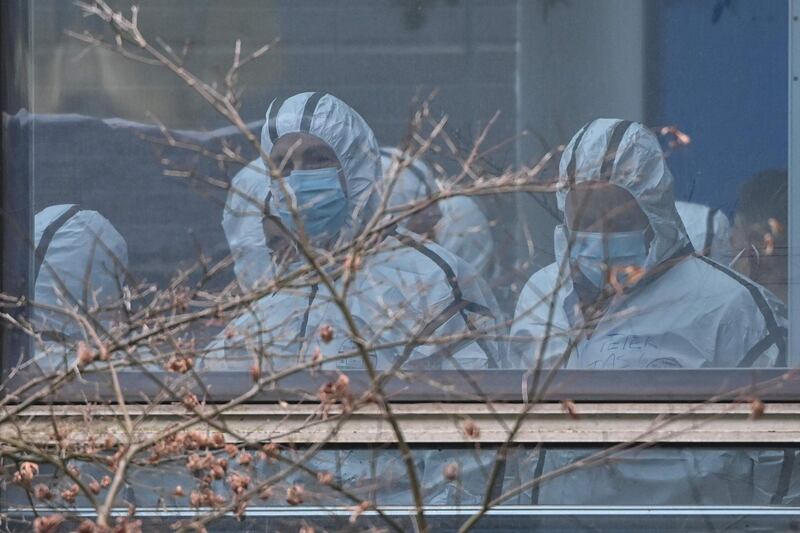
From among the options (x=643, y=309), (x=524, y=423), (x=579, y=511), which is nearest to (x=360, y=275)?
(x=524, y=423)

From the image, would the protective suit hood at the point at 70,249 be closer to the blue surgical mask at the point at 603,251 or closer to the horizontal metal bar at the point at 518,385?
the horizontal metal bar at the point at 518,385

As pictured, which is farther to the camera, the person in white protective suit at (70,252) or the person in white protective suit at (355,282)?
the person in white protective suit at (70,252)

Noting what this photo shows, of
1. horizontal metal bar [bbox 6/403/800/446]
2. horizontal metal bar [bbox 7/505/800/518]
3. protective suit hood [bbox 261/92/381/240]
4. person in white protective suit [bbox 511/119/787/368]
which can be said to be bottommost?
horizontal metal bar [bbox 7/505/800/518]

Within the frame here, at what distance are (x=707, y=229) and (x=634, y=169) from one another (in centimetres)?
27

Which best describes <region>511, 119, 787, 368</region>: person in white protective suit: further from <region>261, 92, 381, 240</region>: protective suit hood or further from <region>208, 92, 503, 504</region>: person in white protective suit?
<region>261, 92, 381, 240</region>: protective suit hood

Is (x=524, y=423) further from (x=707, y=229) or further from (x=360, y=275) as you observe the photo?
(x=707, y=229)

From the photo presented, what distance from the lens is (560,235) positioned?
3734 millimetres

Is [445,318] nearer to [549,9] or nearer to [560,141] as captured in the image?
[560,141]

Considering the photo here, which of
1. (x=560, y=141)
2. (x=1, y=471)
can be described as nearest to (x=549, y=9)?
(x=560, y=141)

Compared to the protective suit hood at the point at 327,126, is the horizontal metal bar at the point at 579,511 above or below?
below

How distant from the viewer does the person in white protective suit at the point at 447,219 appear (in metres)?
3.64

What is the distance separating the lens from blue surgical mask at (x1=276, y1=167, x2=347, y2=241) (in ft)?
12.1

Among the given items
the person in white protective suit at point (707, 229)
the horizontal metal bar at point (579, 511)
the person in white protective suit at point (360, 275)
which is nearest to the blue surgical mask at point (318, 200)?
the person in white protective suit at point (360, 275)

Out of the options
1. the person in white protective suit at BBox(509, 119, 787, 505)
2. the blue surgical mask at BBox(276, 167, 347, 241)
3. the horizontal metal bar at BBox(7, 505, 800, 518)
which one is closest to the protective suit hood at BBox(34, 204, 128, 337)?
the blue surgical mask at BBox(276, 167, 347, 241)
